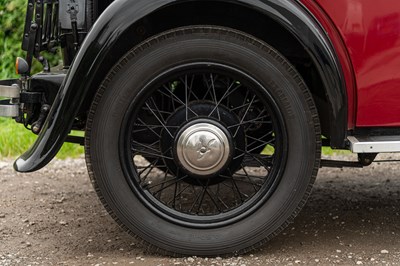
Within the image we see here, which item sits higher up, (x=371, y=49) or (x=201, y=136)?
(x=371, y=49)

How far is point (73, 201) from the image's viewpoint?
4680 millimetres

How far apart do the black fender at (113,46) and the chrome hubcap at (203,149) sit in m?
→ 0.53

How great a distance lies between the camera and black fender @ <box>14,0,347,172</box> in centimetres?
327

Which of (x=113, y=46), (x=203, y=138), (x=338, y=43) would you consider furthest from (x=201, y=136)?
(x=338, y=43)

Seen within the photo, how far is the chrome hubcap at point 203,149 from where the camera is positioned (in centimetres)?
337

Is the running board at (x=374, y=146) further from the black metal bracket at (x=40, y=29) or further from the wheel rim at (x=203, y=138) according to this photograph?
the black metal bracket at (x=40, y=29)

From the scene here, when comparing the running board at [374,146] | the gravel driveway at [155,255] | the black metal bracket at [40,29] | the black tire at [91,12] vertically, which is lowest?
the gravel driveway at [155,255]

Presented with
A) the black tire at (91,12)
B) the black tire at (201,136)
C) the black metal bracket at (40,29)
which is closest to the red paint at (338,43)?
the black tire at (201,136)

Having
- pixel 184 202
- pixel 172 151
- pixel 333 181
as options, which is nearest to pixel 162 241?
pixel 172 151

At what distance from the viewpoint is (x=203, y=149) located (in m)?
3.37

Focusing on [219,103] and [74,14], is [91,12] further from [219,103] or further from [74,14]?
[219,103]

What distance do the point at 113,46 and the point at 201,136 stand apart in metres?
0.60

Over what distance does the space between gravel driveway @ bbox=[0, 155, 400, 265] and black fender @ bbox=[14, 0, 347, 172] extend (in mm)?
607

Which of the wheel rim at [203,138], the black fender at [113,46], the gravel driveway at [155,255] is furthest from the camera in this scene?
the gravel driveway at [155,255]
